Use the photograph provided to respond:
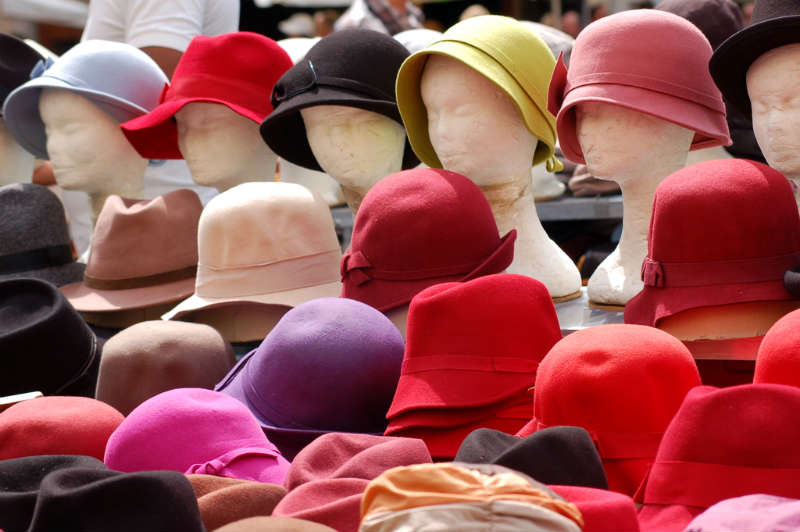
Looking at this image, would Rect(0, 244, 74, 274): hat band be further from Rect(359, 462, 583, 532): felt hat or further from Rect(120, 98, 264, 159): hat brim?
Rect(359, 462, 583, 532): felt hat

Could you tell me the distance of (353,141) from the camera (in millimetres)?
2832

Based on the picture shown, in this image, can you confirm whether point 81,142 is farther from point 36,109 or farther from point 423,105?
point 423,105

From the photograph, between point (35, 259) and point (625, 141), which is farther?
point (35, 259)

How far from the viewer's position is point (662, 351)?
1.59m

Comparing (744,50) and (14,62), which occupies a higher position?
(744,50)

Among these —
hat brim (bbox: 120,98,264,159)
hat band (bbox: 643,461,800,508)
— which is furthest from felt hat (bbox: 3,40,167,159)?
hat band (bbox: 643,461,800,508)

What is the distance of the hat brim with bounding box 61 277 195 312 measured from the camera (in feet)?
9.83

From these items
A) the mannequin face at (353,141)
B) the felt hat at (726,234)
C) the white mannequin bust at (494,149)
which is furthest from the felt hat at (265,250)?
Answer: the felt hat at (726,234)

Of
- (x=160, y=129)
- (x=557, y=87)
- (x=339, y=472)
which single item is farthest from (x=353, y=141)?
(x=339, y=472)

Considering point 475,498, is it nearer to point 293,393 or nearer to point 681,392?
point 681,392

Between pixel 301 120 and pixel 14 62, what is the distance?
5.05 feet

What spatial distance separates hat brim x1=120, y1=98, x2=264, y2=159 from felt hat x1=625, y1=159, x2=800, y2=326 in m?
1.50

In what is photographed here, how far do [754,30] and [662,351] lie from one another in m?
0.85

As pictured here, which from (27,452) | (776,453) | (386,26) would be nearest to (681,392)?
(776,453)
